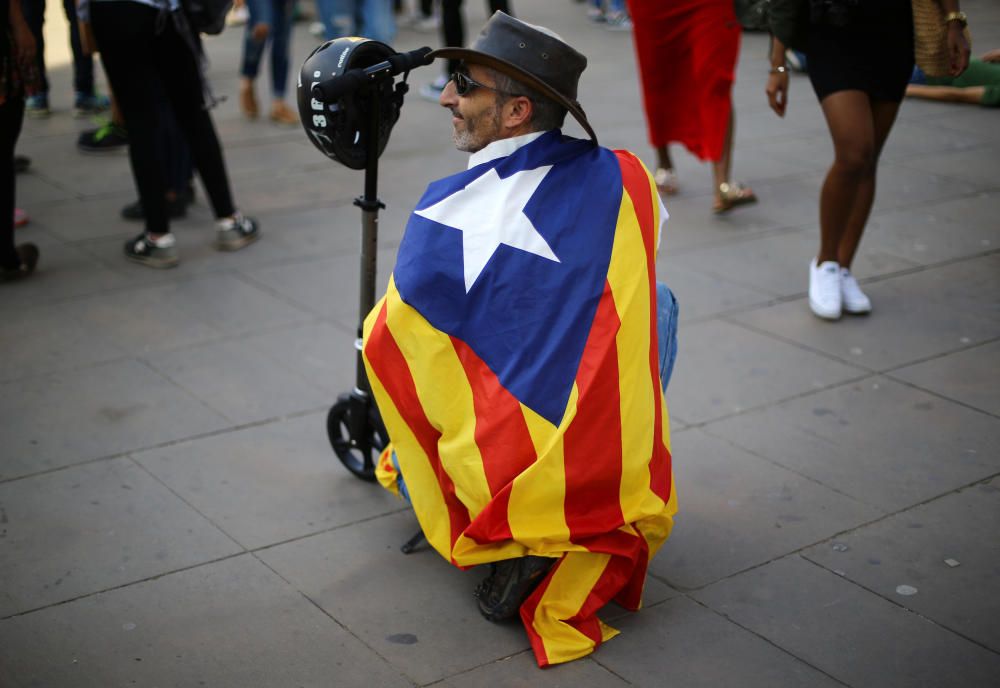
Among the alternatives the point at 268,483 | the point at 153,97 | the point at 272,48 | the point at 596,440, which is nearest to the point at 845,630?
the point at 596,440

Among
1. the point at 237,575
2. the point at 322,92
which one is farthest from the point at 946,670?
the point at 322,92

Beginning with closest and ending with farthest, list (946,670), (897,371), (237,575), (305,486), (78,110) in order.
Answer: (946,670), (237,575), (305,486), (897,371), (78,110)

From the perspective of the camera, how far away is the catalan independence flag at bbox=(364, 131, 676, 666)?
3.04m

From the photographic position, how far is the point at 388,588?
3.45 metres

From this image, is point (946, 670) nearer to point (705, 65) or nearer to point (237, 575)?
point (237, 575)

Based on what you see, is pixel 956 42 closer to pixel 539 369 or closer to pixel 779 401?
pixel 779 401

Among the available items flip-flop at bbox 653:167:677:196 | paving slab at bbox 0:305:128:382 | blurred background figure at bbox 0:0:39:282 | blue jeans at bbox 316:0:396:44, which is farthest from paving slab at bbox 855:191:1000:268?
blue jeans at bbox 316:0:396:44

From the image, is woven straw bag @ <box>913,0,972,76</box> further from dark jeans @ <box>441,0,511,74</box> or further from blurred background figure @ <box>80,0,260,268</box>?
dark jeans @ <box>441,0,511,74</box>

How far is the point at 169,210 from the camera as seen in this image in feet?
22.5

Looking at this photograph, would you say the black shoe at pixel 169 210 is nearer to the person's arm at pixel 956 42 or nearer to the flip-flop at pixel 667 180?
the flip-flop at pixel 667 180

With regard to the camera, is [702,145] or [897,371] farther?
[702,145]

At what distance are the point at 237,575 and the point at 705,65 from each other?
4.34 m

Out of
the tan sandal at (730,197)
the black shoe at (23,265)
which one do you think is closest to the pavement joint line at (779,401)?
the tan sandal at (730,197)

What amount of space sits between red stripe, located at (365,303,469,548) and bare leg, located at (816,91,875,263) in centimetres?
262
